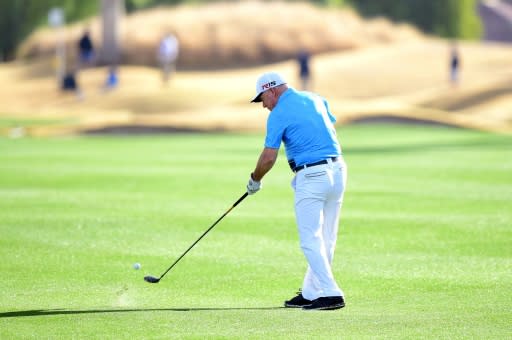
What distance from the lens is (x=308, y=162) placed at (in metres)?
11.3

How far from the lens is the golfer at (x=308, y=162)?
11242 mm

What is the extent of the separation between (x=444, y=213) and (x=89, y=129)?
2772 cm

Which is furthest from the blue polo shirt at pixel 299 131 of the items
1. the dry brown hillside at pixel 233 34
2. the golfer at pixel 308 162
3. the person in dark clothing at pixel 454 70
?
the dry brown hillside at pixel 233 34

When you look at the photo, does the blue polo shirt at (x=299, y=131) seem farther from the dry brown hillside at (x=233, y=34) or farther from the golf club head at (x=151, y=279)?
the dry brown hillside at (x=233, y=34)

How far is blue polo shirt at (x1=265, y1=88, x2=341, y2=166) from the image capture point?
1127cm

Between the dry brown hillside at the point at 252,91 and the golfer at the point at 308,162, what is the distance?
33.2 meters

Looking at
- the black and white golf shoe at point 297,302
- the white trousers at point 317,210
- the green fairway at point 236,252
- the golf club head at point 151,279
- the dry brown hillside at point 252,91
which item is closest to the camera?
the green fairway at point 236,252

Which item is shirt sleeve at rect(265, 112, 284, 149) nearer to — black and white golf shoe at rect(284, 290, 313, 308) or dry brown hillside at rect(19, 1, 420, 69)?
black and white golf shoe at rect(284, 290, 313, 308)

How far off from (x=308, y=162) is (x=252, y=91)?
4841 cm

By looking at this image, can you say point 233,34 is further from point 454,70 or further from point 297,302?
point 297,302

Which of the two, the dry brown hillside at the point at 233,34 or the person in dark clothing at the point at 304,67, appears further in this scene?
the dry brown hillside at the point at 233,34

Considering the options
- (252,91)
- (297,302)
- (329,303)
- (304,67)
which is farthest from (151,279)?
(252,91)

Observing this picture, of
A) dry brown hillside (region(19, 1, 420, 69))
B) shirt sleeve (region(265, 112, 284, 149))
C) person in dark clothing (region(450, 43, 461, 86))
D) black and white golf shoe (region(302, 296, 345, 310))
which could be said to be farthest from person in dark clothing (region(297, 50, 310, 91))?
black and white golf shoe (region(302, 296, 345, 310))

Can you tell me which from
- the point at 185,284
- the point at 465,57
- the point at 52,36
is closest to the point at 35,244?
the point at 185,284
